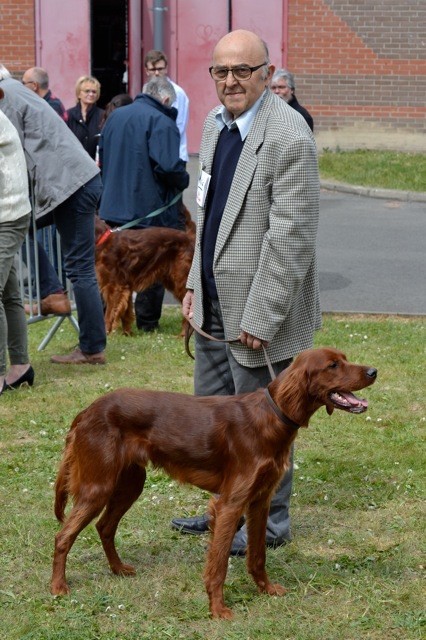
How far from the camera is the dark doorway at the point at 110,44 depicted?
20812 millimetres

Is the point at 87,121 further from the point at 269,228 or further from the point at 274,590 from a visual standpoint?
the point at 274,590

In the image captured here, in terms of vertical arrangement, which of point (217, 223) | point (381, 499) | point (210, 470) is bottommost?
point (381, 499)

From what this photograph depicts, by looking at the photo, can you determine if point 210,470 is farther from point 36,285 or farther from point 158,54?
point 158,54

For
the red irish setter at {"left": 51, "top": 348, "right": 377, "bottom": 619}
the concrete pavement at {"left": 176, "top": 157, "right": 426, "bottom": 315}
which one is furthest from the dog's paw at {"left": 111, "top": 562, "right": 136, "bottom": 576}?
the concrete pavement at {"left": 176, "top": 157, "right": 426, "bottom": 315}

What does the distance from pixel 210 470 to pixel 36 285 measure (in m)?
4.31

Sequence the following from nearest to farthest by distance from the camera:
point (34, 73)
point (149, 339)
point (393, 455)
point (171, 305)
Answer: point (393, 455) < point (149, 339) < point (171, 305) < point (34, 73)

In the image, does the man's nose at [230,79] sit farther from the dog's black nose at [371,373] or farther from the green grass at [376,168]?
the green grass at [376,168]

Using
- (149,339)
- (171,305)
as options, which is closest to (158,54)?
(171,305)

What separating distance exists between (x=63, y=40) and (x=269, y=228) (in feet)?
52.7

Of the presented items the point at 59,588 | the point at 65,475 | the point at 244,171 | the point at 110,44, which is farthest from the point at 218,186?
the point at 110,44

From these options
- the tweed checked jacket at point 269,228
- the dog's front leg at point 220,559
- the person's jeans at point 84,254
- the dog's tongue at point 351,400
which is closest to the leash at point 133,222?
the person's jeans at point 84,254

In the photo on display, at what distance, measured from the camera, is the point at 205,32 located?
19.8 meters

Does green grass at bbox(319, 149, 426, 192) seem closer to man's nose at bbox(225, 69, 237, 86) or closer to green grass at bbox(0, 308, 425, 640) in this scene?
green grass at bbox(0, 308, 425, 640)

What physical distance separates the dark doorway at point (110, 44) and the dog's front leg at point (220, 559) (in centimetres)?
1712
